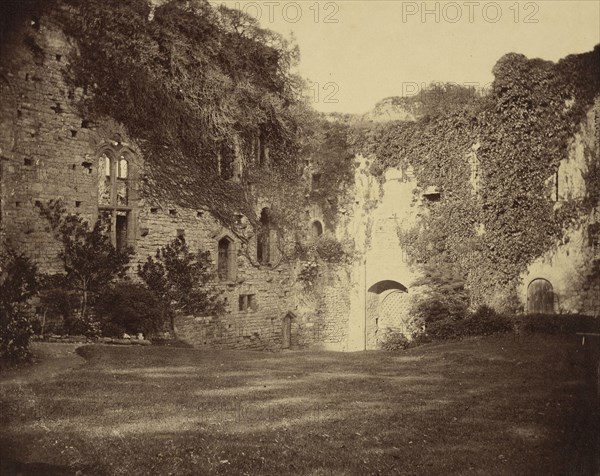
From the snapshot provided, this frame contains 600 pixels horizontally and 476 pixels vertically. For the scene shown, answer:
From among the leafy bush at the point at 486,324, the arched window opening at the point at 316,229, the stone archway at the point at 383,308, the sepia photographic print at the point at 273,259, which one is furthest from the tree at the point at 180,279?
the leafy bush at the point at 486,324

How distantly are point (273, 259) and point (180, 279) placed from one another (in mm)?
5195

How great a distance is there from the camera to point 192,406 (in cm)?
873

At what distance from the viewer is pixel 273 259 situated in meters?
21.7

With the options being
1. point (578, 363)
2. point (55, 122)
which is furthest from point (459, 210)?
point (55, 122)

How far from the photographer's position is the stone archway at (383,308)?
22.6 meters

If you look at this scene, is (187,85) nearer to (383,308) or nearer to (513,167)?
(513,167)

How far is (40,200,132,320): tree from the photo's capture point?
1427 cm

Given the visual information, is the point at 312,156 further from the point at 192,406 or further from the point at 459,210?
the point at 192,406

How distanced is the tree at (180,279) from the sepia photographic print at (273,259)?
0.08 m

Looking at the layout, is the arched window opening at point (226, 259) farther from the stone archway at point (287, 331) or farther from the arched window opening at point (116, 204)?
the arched window opening at point (116, 204)

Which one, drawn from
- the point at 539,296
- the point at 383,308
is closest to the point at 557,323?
the point at 539,296

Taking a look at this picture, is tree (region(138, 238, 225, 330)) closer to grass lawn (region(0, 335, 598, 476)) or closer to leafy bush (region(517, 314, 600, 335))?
grass lawn (region(0, 335, 598, 476))

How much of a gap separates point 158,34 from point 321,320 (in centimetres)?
1254

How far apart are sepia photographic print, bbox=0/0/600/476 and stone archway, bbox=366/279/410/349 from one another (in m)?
0.10
